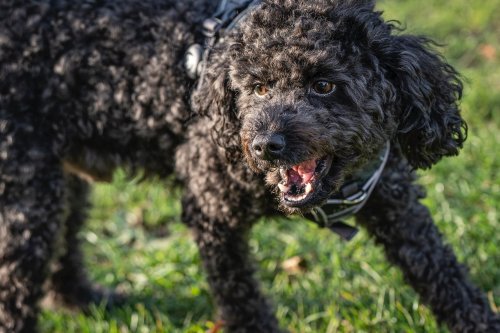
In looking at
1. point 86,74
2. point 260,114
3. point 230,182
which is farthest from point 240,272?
point 86,74

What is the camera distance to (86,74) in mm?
3926

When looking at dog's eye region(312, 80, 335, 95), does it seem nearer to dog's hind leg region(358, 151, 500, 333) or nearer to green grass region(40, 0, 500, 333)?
dog's hind leg region(358, 151, 500, 333)

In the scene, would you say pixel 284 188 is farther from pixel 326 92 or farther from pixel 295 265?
pixel 295 265

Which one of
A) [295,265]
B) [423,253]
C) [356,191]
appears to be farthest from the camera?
[295,265]

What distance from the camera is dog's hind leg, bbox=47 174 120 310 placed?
191 inches

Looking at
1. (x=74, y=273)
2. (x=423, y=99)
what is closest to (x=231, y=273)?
(x=423, y=99)

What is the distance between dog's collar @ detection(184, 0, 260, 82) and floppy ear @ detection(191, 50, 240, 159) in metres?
0.12

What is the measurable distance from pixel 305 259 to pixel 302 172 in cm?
167

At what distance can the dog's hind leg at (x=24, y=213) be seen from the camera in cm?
390

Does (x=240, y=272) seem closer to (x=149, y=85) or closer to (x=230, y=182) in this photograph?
(x=230, y=182)

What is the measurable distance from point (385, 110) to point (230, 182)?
0.86m

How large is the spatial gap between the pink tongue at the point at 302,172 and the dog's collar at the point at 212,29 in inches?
27.5

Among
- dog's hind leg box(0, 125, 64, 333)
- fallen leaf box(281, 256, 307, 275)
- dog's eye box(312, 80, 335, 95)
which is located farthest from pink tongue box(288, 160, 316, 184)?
fallen leaf box(281, 256, 307, 275)

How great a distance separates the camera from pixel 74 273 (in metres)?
4.93
